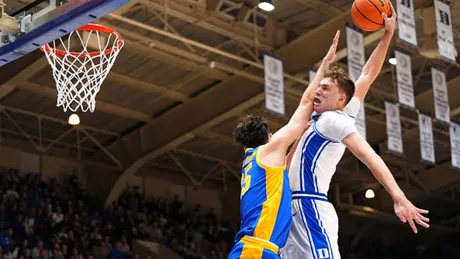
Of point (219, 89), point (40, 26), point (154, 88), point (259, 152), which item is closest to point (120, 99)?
point (154, 88)

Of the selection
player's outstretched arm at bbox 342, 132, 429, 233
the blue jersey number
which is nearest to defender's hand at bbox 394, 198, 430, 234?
player's outstretched arm at bbox 342, 132, 429, 233

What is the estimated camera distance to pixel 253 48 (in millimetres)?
20828

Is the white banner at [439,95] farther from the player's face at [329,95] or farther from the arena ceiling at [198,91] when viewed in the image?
the player's face at [329,95]

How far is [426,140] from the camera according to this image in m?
19.0

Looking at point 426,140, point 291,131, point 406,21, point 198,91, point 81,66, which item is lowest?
point 291,131

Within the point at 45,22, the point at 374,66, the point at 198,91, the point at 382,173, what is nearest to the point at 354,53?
the point at 198,91

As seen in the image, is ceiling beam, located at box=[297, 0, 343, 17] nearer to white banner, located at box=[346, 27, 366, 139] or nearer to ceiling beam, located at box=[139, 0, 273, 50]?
ceiling beam, located at box=[139, 0, 273, 50]

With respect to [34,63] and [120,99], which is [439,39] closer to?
[34,63]

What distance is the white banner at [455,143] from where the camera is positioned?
19252 mm

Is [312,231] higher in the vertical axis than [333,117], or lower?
lower

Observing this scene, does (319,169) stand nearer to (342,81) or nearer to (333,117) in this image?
(333,117)

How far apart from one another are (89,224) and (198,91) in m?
4.92

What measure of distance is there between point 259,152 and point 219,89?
55.6ft

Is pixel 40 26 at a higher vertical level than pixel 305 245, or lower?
higher
